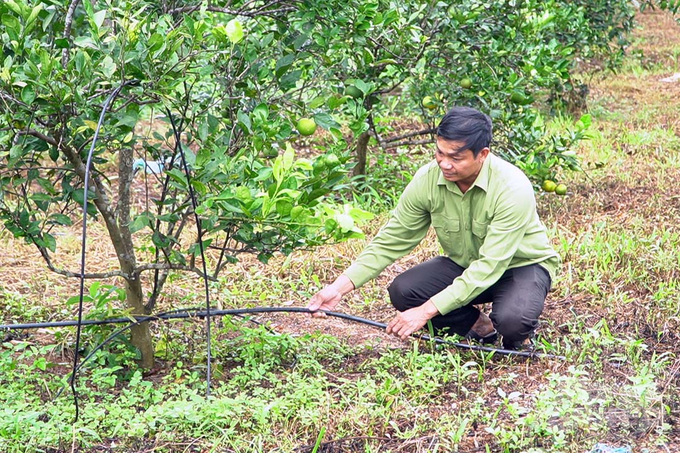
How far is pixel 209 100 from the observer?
3094 mm

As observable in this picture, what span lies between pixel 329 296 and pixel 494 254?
713mm

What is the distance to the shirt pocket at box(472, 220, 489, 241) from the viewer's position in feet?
11.7

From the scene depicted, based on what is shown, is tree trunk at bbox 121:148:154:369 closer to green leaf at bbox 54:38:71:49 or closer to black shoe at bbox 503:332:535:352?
green leaf at bbox 54:38:71:49

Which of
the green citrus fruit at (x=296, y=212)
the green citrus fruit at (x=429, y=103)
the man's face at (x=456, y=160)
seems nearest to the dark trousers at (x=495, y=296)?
the man's face at (x=456, y=160)

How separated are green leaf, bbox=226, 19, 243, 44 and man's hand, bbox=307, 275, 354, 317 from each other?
1.21m

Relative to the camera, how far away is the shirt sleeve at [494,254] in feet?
11.2

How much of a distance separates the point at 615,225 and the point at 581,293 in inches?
38.4

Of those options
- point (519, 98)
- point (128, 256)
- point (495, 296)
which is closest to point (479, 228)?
point (495, 296)

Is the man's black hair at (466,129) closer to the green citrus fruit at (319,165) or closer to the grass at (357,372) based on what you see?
the green citrus fruit at (319,165)

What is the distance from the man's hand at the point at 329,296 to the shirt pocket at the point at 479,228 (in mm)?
593

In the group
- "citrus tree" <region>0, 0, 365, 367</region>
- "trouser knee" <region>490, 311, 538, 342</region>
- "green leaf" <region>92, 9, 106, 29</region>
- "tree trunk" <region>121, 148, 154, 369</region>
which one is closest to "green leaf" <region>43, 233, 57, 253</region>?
"citrus tree" <region>0, 0, 365, 367</region>

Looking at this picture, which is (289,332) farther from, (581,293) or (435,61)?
(435,61)

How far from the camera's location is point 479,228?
11.7ft

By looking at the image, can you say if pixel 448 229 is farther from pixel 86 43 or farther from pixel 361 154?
pixel 361 154
